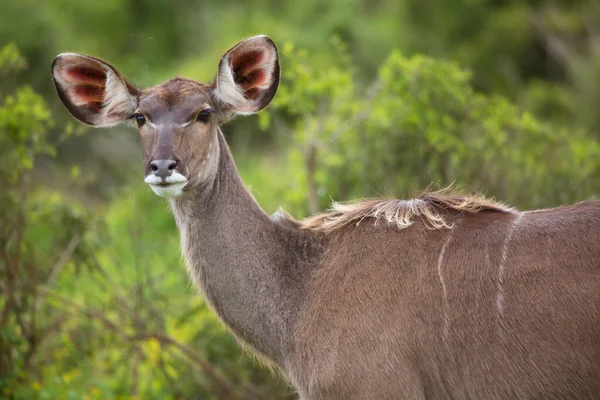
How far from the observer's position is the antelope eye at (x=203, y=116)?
6.15 m

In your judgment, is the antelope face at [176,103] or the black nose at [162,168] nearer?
the black nose at [162,168]

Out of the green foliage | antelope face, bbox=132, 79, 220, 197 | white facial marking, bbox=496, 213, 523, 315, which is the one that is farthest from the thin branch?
white facial marking, bbox=496, 213, 523, 315

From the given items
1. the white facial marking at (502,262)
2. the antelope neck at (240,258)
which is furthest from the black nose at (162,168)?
the white facial marking at (502,262)

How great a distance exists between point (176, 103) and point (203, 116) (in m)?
0.18

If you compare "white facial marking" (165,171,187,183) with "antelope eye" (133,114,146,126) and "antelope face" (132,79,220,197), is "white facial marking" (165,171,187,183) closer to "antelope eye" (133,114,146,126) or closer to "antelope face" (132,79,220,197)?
"antelope face" (132,79,220,197)

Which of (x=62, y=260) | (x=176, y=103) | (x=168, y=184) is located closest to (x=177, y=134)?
(x=176, y=103)

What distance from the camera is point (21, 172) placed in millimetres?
8070

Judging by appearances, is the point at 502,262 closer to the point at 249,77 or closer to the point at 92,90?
the point at 249,77

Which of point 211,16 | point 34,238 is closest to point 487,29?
point 211,16

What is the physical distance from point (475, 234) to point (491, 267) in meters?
0.27

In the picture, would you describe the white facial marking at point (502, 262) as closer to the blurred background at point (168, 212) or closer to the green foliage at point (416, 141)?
the blurred background at point (168, 212)

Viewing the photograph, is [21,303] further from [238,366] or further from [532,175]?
[532,175]

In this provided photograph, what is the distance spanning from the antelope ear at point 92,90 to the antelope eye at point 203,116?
493mm

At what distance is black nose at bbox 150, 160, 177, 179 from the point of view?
5797 millimetres
